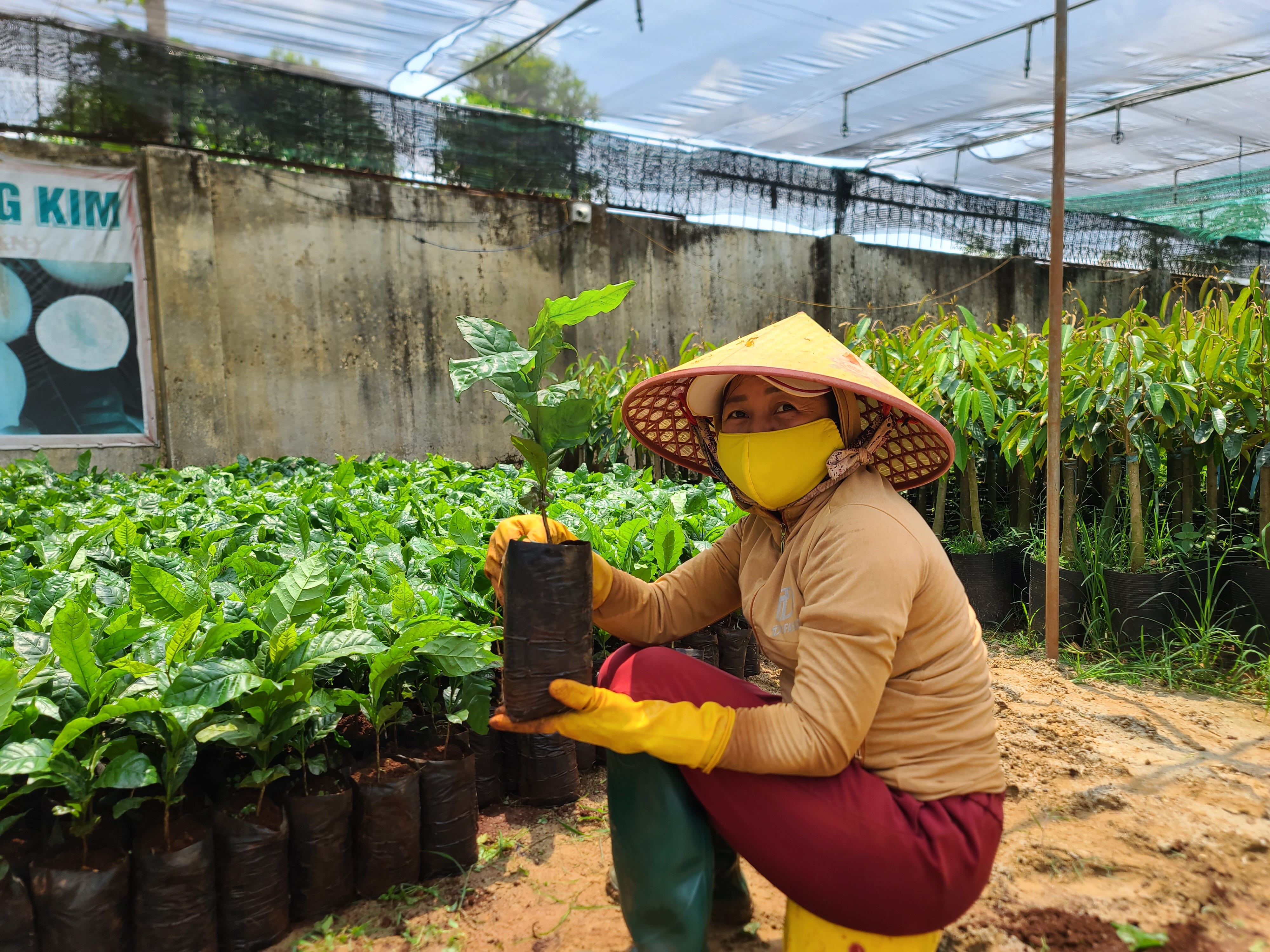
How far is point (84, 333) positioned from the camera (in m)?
6.44

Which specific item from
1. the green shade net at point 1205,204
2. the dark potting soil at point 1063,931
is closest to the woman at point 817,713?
the dark potting soil at point 1063,931

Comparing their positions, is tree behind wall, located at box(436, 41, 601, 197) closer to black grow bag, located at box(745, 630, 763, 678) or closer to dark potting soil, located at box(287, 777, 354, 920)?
black grow bag, located at box(745, 630, 763, 678)

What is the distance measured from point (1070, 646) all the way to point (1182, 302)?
1548mm

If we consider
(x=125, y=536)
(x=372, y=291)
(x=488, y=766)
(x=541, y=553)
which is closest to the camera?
(x=541, y=553)

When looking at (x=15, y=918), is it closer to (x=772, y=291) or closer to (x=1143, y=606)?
(x=1143, y=606)

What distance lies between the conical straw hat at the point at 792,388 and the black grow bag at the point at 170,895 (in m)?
1.22

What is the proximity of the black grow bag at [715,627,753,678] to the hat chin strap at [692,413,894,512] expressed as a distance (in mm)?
1227

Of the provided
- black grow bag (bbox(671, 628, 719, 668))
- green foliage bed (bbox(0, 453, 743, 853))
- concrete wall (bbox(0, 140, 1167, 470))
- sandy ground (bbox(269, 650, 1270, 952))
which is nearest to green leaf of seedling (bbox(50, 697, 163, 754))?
green foliage bed (bbox(0, 453, 743, 853))

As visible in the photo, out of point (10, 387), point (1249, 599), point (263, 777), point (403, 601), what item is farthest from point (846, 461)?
point (10, 387)

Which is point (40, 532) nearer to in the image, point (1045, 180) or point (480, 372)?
point (480, 372)

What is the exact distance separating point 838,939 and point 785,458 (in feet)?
2.77

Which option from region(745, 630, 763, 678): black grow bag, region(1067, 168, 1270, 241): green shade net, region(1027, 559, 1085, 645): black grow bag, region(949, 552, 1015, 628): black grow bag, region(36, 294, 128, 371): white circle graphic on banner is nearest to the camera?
region(745, 630, 763, 678): black grow bag

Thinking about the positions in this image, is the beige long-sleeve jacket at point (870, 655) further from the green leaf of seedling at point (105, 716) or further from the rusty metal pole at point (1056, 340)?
the rusty metal pole at point (1056, 340)

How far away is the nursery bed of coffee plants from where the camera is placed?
1502 mm
